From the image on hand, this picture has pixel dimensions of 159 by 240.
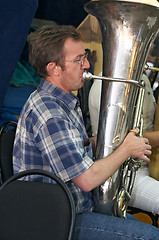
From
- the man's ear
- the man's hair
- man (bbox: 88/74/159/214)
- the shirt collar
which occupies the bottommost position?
man (bbox: 88/74/159/214)

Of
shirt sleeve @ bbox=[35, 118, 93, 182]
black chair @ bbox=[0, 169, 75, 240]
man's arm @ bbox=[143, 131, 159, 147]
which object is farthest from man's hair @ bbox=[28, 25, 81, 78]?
man's arm @ bbox=[143, 131, 159, 147]

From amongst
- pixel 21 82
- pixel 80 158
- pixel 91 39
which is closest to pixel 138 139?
pixel 80 158

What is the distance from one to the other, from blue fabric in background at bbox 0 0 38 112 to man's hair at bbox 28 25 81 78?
54cm

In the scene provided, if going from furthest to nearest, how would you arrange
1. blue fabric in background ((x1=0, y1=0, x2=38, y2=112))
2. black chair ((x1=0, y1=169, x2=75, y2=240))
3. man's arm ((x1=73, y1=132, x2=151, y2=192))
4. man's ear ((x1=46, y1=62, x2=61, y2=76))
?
1. blue fabric in background ((x1=0, y1=0, x2=38, y2=112))
2. man's ear ((x1=46, y1=62, x2=61, y2=76))
3. man's arm ((x1=73, y1=132, x2=151, y2=192))
4. black chair ((x1=0, y1=169, x2=75, y2=240))

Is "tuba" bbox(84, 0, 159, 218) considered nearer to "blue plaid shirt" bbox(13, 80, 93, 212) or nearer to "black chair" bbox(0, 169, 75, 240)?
"blue plaid shirt" bbox(13, 80, 93, 212)

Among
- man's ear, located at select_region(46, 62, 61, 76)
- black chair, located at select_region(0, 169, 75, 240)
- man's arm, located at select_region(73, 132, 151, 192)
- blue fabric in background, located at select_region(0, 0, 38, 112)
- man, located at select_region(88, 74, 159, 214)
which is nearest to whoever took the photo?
black chair, located at select_region(0, 169, 75, 240)

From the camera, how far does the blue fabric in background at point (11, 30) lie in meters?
1.51

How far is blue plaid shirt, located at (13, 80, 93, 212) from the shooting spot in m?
0.89

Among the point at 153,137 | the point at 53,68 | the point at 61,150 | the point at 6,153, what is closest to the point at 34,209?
the point at 61,150

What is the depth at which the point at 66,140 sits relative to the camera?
35.0 inches

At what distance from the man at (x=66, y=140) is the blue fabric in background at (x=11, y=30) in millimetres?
541

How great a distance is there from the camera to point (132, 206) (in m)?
1.26

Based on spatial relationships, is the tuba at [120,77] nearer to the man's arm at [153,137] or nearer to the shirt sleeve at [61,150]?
the shirt sleeve at [61,150]

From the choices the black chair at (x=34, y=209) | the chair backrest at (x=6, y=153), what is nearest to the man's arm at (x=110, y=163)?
the black chair at (x=34, y=209)
